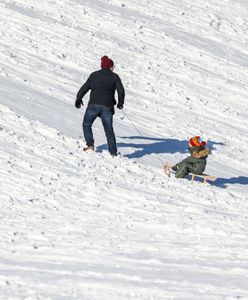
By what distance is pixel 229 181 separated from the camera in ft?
45.6

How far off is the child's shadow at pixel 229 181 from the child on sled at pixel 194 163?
58 cm

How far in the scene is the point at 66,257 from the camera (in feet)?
24.9

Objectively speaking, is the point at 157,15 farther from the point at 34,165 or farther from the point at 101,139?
the point at 34,165

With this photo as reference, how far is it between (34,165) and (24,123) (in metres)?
2.37

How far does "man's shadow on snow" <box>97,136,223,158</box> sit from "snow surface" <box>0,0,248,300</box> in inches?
2.4

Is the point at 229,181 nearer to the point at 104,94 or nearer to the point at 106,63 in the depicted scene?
the point at 104,94

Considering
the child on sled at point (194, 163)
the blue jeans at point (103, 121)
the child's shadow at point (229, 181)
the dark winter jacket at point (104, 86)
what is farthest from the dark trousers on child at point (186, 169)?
the dark winter jacket at point (104, 86)

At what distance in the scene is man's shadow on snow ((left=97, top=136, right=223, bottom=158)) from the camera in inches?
570

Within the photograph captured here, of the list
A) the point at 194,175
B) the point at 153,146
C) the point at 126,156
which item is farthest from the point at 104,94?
the point at 153,146

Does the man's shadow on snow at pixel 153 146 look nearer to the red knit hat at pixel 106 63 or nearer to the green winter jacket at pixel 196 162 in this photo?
the green winter jacket at pixel 196 162

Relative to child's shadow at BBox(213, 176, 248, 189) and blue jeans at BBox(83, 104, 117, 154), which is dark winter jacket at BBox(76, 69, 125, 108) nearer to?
blue jeans at BBox(83, 104, 117, 154)

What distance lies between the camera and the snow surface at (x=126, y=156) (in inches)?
282

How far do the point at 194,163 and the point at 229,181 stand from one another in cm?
121

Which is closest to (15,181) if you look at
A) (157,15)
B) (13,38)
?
(13,38)
